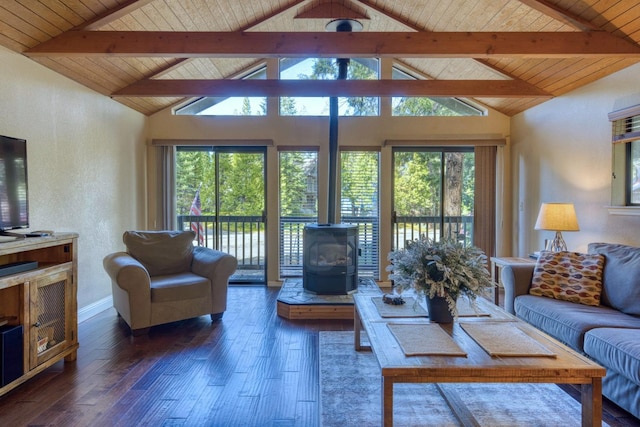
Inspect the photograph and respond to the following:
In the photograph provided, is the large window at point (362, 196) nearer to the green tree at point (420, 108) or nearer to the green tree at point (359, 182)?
the green tree at point (359, 182)

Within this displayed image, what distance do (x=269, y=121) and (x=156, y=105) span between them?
4.91 feet

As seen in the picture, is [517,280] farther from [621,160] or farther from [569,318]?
[621,160]

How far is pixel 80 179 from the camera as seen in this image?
354 cm

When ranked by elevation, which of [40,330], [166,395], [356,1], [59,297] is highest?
[356,1]

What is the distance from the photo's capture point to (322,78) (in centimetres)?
489

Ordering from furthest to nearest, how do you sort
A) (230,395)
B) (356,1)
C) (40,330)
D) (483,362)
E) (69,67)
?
1. (356,1)
2. (69,67)
3. (40,330)
4. (230,395)
5. (483,362)

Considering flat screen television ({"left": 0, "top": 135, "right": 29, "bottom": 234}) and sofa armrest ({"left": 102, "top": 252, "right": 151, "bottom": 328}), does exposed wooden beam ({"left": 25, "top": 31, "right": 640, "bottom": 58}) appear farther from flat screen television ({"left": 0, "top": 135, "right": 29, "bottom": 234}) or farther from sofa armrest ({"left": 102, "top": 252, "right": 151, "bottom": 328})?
sofa armrest ({"left": 102, "top": 252, "right": 151, "bottom": 328})

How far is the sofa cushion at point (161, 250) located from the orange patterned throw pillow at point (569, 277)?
10.9 feet

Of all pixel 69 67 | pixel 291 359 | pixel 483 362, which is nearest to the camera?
pixel 483 362

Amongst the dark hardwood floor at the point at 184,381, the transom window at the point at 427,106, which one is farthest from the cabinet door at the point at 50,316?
the transom window at the point at 427,106

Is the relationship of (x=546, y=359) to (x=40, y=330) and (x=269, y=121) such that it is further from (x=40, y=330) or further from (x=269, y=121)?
(x=269, y=121)

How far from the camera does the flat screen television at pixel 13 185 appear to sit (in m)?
2.39

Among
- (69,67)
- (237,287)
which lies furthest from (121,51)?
(237,287)

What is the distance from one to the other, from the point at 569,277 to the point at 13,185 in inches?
164
